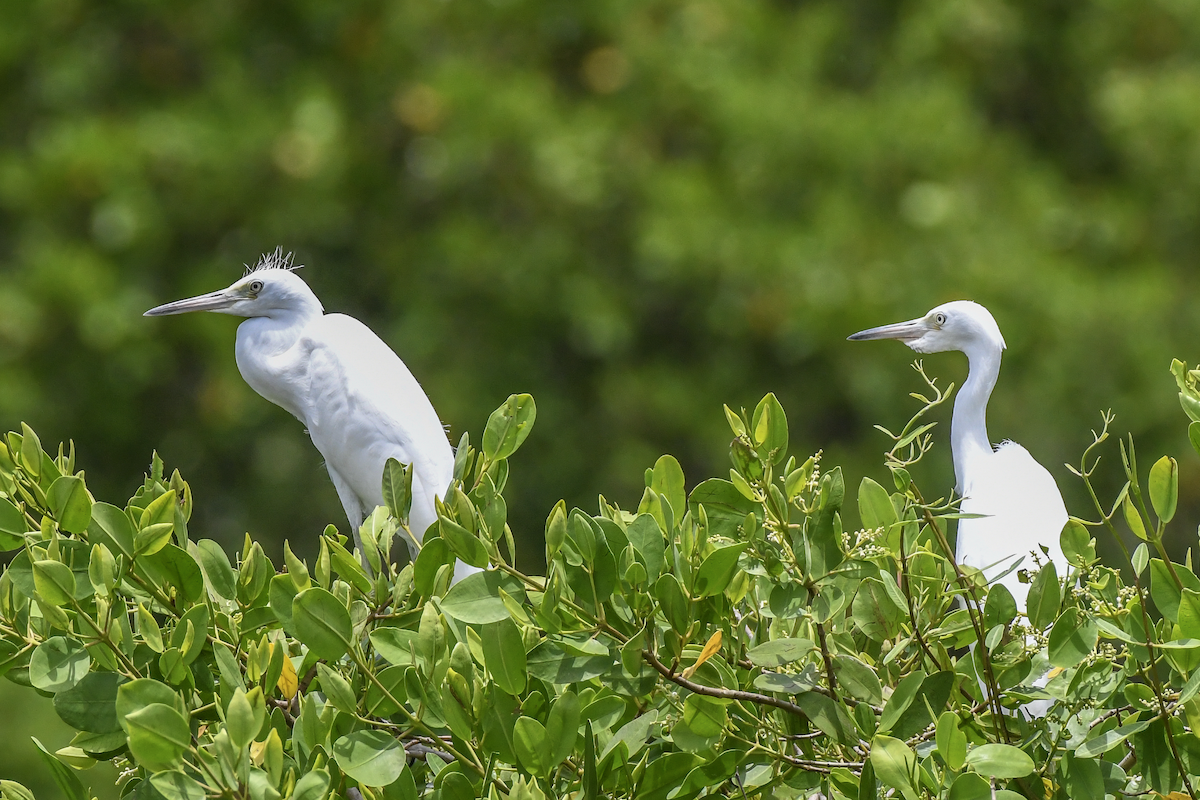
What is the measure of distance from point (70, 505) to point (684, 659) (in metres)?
0.55

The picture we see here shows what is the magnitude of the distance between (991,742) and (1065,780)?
63 mm

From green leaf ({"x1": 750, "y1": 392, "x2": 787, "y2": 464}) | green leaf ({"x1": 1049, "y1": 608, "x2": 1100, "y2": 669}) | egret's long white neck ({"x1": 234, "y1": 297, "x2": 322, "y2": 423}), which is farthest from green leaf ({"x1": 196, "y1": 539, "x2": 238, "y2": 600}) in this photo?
egret's long white neck ({"x1": 234, "y1": 297, "x2": 322, "y2": 423})

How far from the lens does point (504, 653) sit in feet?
3.36

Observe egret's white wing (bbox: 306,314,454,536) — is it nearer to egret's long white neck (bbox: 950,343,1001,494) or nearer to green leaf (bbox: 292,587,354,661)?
egret's long white neck (bbox: 950,343,1001,494)

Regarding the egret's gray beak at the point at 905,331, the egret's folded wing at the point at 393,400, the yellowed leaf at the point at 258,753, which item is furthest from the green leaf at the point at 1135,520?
the egret's folded wing at the point at 393,400

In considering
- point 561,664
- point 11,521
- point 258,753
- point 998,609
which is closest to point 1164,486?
point 998,609

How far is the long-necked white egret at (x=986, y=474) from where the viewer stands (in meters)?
2.06

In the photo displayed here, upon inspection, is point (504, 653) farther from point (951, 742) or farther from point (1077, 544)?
point (1077, 544)

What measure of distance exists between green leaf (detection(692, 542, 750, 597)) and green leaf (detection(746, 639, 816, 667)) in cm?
6

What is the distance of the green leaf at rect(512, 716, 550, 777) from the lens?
38.7 inches

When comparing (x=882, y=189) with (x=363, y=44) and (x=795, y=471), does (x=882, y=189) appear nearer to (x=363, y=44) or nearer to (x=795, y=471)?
(x=363, y=44)

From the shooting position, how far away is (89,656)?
111 centimetres

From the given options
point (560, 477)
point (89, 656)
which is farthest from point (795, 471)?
point (560, 477)

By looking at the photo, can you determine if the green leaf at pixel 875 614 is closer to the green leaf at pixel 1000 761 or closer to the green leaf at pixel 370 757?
the green leaf at pixel 1000 761
